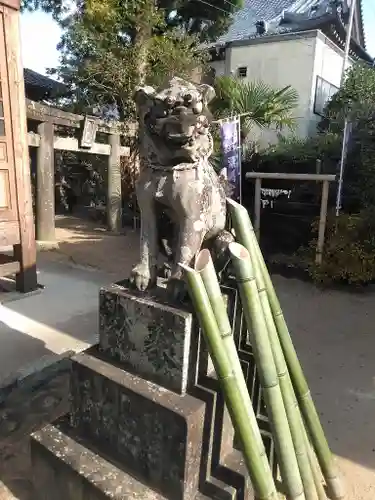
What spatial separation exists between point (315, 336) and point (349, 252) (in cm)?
197

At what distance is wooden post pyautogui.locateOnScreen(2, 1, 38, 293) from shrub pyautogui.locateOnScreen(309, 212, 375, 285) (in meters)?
4.16

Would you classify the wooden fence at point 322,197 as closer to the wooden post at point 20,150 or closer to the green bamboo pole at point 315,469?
the wooden post at point 20,150

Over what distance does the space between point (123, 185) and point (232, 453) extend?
30.9 feet

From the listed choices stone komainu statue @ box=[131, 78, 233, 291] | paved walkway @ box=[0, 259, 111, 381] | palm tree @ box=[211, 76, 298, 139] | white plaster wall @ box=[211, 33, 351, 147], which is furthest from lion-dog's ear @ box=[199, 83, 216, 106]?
white plaster wall @ box=[211, 33, 351, 147]

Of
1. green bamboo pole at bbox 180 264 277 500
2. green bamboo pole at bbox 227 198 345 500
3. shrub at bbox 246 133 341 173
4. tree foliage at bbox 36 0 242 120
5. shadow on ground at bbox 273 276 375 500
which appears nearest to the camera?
green bamboo pole at bbox 180 264 277 500

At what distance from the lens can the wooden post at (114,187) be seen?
376 inches

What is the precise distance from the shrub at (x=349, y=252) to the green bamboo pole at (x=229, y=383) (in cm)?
473

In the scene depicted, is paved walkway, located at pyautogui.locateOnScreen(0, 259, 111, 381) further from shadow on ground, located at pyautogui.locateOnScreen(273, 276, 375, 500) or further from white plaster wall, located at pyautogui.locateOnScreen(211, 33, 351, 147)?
white plaster wall, located at pyautogui.locateOnScreen(211, 33, 351, 147)

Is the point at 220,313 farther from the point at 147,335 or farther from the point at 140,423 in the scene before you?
the point at 140,423

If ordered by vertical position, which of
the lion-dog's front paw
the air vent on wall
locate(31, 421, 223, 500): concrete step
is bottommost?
locate(31, 421, 223, 500): concrete step

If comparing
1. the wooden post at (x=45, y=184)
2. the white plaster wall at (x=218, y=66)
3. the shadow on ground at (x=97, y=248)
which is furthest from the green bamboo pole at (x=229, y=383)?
the white plaster wall at (x=218, y=66)

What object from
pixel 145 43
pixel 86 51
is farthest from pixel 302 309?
pixel 86 51

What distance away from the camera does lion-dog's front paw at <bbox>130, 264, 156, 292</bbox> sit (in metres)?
2.14

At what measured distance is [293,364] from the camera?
2.12 m
